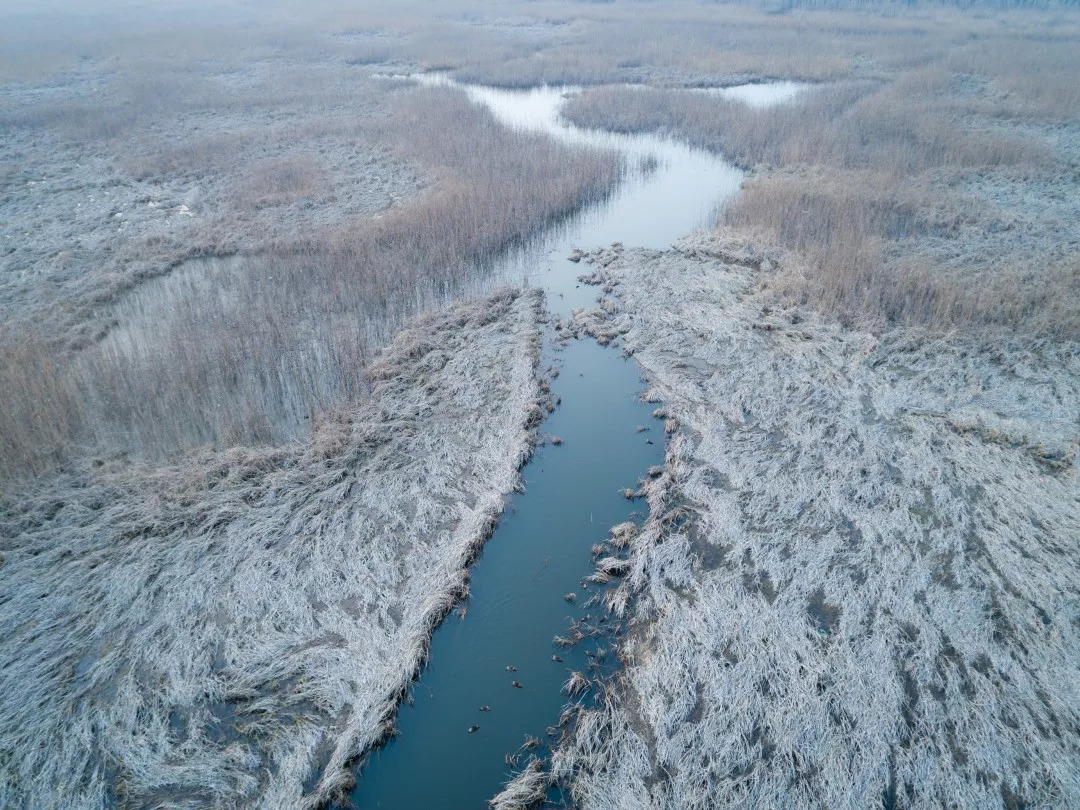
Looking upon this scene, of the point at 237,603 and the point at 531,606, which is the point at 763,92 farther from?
the point at 237,603

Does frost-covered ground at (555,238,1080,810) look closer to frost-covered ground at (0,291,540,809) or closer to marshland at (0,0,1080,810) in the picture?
marshland at (0,0,1080,810)

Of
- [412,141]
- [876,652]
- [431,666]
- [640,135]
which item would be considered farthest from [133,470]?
[640,135]

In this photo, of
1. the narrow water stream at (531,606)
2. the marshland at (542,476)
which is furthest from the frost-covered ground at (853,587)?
the narrow water stream at (531,606)

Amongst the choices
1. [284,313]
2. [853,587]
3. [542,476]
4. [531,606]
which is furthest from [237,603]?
[284,313]

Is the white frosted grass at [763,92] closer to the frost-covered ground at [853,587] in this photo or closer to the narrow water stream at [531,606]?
the narrow water stream at [531,606]

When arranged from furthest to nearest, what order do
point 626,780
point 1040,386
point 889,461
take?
point 1040,386, point 889,461, point 626,780

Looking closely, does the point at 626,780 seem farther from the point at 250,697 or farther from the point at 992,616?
the point at 992,616
